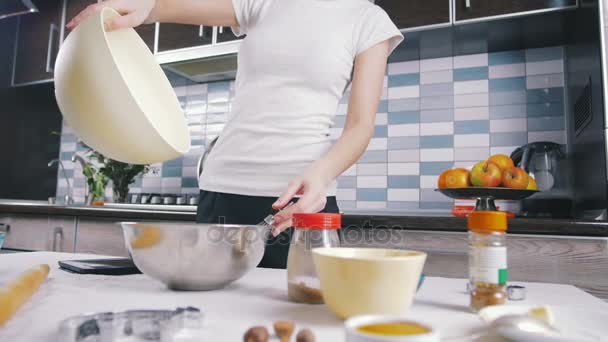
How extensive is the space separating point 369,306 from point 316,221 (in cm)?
13

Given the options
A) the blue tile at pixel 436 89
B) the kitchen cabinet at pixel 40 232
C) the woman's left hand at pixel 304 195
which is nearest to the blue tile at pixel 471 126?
the blue tile at pixel 436 89

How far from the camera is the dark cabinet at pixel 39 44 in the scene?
2.34m

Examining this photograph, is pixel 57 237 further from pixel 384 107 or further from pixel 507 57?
pixel 507 57

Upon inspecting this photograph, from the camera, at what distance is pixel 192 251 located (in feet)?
1.68

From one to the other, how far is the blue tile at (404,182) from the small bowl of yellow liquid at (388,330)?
5.16 ft

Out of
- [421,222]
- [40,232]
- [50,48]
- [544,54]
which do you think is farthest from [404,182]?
[50,48]

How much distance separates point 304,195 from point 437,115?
1.38 metres

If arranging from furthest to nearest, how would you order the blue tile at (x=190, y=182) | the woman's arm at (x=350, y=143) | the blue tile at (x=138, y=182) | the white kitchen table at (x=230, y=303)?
1. the blue tile at (x=138, y=182)
2. the blue tile at (x=190, y=182)
3. the woman's arm at (x=350, y=143)
4. the white kitchen table at (x=230, y=303)

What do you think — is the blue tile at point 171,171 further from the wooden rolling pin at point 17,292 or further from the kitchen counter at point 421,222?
the wooden rolling pin at point 17,292

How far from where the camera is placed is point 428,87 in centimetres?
189

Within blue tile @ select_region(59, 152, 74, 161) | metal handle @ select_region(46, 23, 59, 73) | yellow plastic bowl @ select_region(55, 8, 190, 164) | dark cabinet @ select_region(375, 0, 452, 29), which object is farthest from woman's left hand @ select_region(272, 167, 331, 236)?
blue tile @ select_region(59, 152, 74, 161)

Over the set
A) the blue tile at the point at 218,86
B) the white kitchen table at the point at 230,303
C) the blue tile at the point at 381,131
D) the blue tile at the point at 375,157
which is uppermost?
the blue tile at the point at 218,86

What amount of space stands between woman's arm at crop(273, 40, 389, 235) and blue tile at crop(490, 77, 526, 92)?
1050 millimetres

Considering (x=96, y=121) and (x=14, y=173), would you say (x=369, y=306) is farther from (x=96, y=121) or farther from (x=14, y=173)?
(x=14, y=173)
